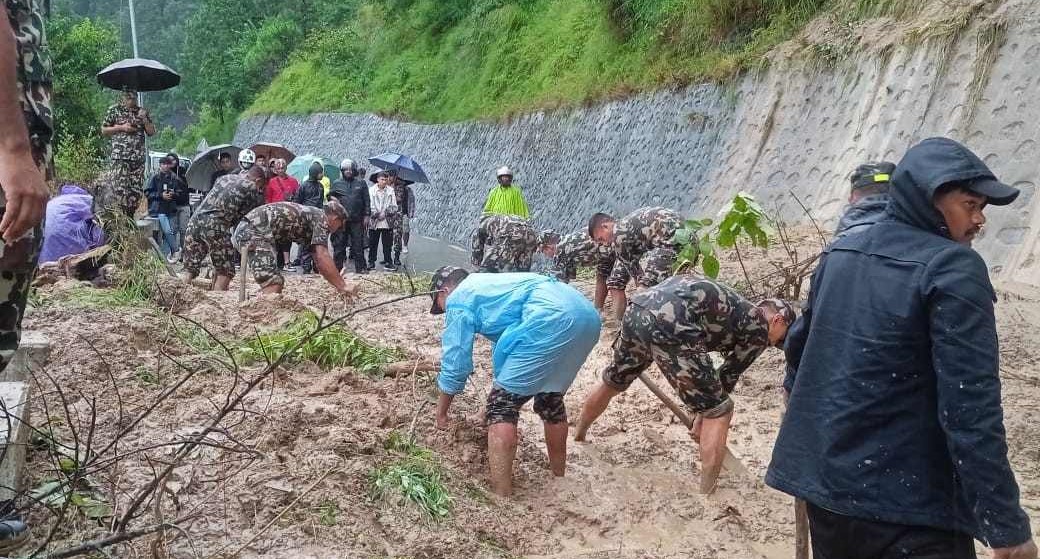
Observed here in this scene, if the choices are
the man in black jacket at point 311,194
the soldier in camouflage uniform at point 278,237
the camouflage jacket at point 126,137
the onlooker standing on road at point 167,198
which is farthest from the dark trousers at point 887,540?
the onlooker standing on road at point 167,198

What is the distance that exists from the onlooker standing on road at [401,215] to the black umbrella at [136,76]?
375 cm

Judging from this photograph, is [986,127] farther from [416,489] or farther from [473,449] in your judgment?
[416,489]

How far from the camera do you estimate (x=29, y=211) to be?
2.13m

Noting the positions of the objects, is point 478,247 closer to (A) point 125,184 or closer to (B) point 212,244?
(B) point 212,244

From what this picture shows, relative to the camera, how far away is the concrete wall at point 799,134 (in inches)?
324

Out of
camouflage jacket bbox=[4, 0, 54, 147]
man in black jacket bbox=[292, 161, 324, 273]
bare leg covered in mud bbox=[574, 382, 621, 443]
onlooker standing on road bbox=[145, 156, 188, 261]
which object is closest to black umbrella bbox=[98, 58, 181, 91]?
onlooker standing on road bbox=[145, 156, 188, 261]

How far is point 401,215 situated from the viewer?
14.3 metres

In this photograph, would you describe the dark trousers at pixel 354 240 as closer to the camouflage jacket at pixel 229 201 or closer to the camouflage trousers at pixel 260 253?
the camouflage jacket at pixel 229 201

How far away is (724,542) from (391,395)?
6.97 feet

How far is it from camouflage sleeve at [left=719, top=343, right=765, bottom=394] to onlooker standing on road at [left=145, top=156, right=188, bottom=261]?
950 centimetres

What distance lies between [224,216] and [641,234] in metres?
4.26

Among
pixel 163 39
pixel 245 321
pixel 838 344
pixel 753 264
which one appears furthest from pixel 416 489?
pixel 163 39

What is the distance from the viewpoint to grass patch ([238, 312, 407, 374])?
5.87m

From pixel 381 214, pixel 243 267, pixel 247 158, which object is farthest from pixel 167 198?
pixel 243 267
